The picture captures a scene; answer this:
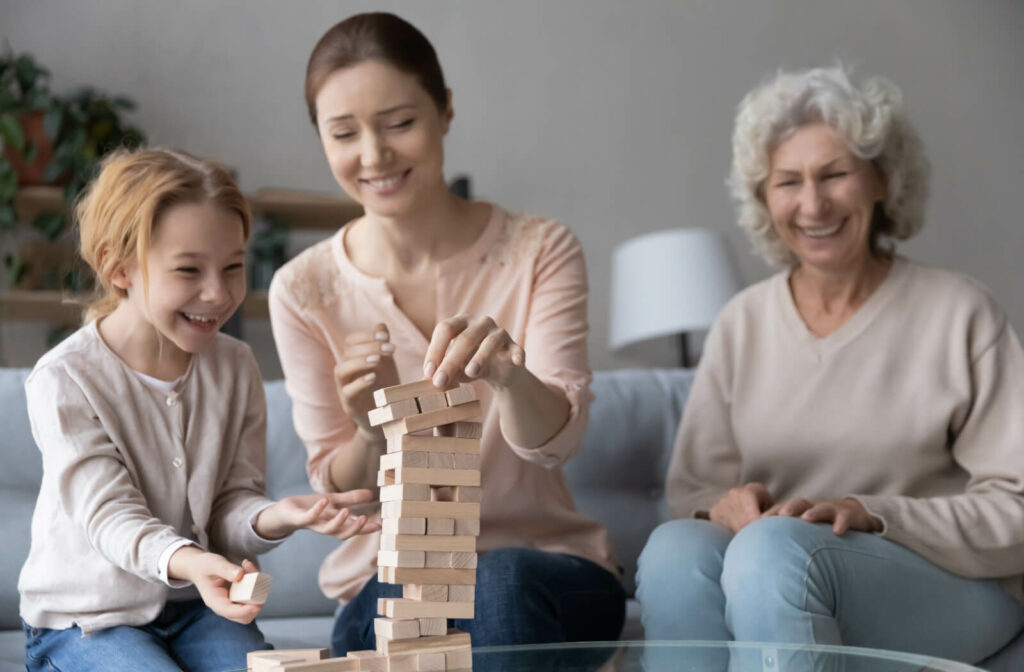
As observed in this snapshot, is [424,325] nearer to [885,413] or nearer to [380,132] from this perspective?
[380,132]

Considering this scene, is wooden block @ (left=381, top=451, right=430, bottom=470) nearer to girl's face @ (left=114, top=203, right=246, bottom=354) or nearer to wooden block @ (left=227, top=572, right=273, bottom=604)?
wooden block @ (left=227, top=572, right=273, bottom=604)

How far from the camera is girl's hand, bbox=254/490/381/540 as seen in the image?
1.10m

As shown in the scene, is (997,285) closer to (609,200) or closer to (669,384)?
(609,200)

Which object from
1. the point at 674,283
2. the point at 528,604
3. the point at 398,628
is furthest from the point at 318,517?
the point at 674,283

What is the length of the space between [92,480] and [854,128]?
3.97 feet

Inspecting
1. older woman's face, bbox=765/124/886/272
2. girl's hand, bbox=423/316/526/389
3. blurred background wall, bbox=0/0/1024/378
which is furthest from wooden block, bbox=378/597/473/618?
blurred background wall, bbox=0/0/1024/378

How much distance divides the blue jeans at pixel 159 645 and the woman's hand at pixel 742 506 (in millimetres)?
662

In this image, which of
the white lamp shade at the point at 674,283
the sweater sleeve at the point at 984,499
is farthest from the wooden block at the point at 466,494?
the white lamp shade at the point at 674,283

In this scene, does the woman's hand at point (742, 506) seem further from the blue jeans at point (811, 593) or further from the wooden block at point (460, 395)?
the wooden block at point (460, 395)

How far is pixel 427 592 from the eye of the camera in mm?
939

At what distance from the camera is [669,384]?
2119mm

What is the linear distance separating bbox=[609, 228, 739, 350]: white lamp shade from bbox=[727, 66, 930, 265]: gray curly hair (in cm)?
122

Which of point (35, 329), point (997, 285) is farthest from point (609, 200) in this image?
point (35, 329)

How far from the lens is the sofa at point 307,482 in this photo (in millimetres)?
1816
